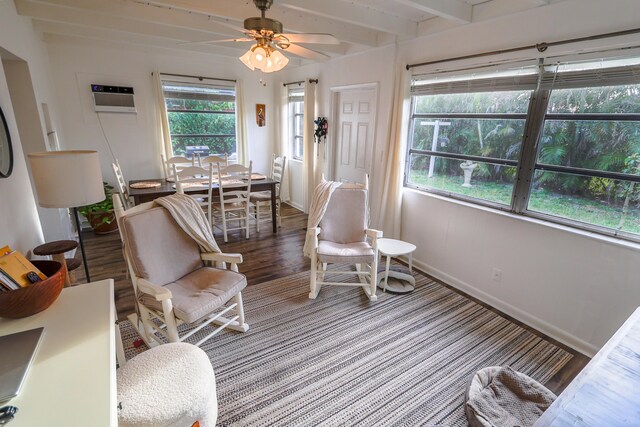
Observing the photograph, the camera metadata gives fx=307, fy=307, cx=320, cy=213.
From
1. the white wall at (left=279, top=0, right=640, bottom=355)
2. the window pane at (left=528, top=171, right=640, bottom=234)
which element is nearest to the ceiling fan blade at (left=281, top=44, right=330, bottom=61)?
the white wall at (left=279, top=0, right=640, bottom=355)

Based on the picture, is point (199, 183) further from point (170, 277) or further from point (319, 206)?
point (170, 277)

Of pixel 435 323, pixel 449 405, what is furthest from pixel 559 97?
pixel 449 405

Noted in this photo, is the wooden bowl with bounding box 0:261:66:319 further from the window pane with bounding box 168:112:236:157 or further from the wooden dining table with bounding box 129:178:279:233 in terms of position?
the window pane with bounding box 168:112:236:157

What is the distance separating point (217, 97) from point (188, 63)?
62 cm

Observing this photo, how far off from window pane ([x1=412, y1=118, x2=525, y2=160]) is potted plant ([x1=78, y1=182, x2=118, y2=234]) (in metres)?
3.94

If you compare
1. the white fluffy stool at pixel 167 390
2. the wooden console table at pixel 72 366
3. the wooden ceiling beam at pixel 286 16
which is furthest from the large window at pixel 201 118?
the white fluffy stool at pixel 167 390

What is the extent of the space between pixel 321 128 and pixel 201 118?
204cm

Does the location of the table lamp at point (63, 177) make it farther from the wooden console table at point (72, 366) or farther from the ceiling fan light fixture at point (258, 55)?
the ceiling fan light fixture at point (258, 55)

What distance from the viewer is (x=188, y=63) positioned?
4676mm

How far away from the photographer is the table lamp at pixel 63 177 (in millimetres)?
1697

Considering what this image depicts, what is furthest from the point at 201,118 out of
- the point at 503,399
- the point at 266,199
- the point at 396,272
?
the point at 503,399

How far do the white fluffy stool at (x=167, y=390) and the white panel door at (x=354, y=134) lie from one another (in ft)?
10.3

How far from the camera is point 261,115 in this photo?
18.0ft

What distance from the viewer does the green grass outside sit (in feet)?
6.72
